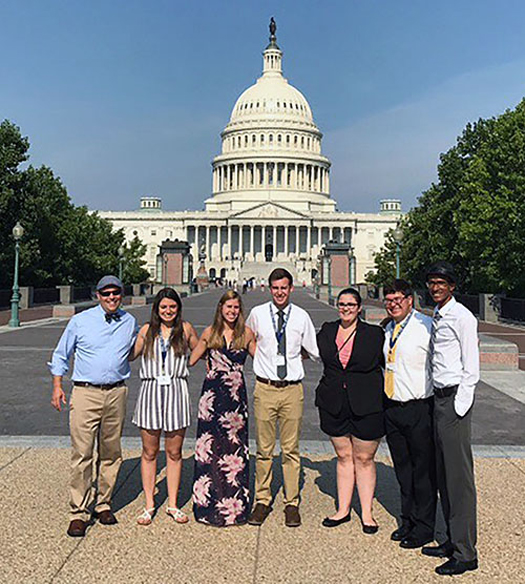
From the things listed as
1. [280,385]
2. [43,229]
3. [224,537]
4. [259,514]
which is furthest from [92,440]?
[43,229]

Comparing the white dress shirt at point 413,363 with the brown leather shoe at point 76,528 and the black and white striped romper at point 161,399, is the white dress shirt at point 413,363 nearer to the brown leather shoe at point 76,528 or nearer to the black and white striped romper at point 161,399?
the black and white striped romper at point 161,399

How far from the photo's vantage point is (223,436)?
18.8ft

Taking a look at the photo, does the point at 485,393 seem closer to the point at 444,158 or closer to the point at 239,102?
the point at 444,158

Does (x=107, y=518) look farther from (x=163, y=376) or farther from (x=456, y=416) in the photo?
(x=456, y=416)

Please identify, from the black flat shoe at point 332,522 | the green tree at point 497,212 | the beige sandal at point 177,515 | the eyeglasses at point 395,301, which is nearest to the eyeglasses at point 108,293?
the beige sandal at point 177,515

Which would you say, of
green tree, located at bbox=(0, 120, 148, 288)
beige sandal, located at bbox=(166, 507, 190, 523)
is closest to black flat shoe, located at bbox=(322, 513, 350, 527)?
beige sandal, located at bbox=(166, 507, 190, 523)

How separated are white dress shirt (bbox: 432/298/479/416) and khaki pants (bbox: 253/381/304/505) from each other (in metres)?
1.32

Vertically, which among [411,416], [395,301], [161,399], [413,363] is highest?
[395,301]

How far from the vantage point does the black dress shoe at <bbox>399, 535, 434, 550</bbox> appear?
17.5 feet

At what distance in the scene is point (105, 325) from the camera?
19.1ft

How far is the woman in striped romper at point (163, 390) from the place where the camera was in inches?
225

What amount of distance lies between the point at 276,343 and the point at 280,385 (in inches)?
14.4

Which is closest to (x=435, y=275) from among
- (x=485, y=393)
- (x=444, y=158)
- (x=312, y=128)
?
(x=485, y=393)

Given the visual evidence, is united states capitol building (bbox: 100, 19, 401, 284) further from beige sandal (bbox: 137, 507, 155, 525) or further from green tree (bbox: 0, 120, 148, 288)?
beige sandal (bbox: 137, 507, 155, 525)
